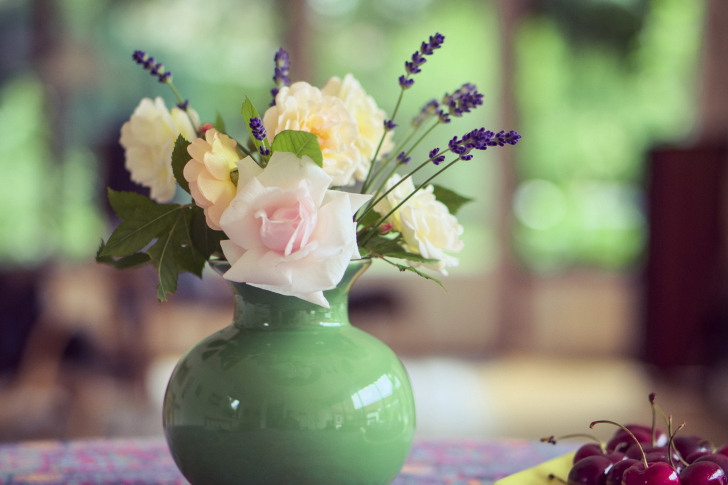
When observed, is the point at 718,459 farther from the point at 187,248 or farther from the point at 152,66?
the point at 152,66

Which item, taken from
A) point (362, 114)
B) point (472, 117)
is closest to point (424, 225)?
point (362, 114)

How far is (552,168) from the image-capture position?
4.81 m

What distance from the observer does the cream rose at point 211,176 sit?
2.05 ft

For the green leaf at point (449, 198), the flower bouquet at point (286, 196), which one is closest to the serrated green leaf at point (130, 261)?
the flower bouquet at point (286, 196)

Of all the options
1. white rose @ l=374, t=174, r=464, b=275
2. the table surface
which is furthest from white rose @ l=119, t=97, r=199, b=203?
the table surface

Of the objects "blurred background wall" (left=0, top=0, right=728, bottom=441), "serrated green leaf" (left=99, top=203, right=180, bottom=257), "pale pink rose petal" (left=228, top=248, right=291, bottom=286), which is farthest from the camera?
"blurred background wall" (left=0, top=0, right=728, bottom=441)

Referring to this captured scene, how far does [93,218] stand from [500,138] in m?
4.52

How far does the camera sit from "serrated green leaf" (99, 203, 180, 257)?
677 mm

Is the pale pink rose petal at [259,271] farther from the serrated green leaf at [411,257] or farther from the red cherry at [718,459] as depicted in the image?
the red cherry at [718,459]

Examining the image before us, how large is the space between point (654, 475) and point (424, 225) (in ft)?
0.91

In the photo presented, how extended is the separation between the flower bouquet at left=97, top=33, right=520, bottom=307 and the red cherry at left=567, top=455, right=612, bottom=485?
0.21m

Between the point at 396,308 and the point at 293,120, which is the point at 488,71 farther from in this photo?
the point at 293,120

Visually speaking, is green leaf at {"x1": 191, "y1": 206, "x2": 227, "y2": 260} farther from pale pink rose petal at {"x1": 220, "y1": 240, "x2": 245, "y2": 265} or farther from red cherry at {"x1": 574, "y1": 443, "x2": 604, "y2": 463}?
red cherry at {"x1": 574, "y1": 443, "x2": 604, "y2": 463}

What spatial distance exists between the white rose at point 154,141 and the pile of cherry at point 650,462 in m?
0.44
